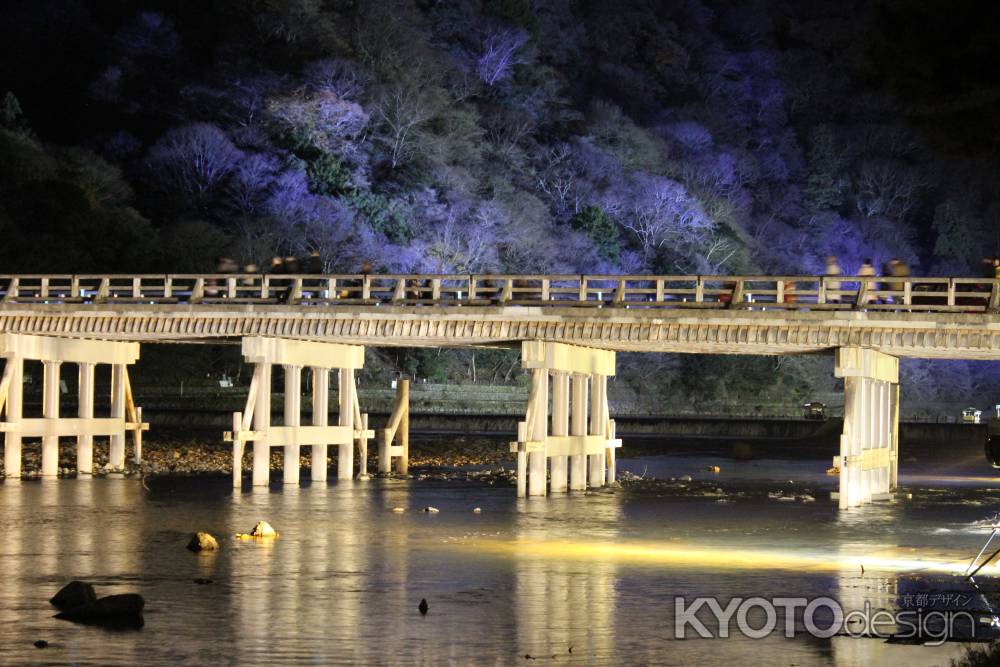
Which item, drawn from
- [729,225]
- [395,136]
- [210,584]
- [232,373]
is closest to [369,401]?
[232,373]

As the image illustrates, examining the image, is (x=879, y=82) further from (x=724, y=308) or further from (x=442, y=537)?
(x=724, y=308)

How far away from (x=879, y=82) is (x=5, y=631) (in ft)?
36.9

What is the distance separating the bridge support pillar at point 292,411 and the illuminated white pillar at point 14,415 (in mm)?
6297

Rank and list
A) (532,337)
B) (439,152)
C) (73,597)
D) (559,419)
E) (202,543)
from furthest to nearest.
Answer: (439,152) → (559,419) → (532,337) → (202,543) → (73,597)

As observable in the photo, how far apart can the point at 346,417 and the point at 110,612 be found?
25.8 m

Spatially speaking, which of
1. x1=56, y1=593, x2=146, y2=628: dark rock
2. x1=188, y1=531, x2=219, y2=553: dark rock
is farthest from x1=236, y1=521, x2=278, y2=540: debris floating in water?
x1=56, y1=593, x2=146, y2=628: dark rock

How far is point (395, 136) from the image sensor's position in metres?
87.4

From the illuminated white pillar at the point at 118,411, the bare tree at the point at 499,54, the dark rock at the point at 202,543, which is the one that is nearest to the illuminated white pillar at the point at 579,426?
the illuminated white pillar at the point at 118,411

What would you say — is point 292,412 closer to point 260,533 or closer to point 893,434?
point 260,533

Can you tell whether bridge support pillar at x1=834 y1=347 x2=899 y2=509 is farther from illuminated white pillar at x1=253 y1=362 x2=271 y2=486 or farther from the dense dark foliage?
the dense dark foliage

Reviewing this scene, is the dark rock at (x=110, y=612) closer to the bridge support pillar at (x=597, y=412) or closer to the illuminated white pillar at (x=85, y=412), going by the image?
the bridge support pillar at (x=597, y=412)

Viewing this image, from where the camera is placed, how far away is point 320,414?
139 ft

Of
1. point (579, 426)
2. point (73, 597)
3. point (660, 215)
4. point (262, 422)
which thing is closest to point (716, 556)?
point (73, 597)

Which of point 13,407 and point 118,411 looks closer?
point 13,407
